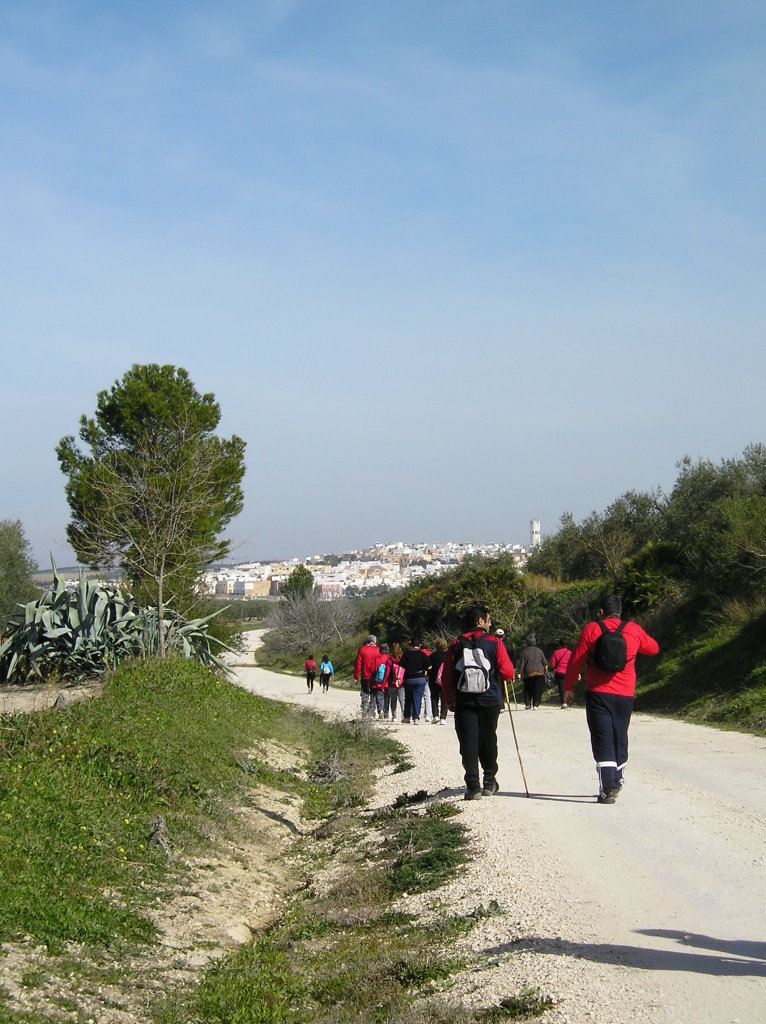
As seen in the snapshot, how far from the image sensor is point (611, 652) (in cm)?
1028

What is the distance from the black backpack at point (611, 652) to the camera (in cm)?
1028

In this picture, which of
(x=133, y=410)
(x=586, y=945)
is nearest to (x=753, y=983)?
(x=586, y=945)

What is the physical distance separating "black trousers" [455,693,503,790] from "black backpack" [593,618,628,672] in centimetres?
123

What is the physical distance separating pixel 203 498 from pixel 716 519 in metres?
15.7

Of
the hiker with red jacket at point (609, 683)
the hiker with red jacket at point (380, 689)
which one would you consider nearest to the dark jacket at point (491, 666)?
the hiker with red jacket at point (609, 683)

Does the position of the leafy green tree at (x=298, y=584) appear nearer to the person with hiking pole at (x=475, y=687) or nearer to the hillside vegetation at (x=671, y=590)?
the hillside vegetation at (x=671, y=590)

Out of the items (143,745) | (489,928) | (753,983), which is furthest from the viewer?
(143,745)

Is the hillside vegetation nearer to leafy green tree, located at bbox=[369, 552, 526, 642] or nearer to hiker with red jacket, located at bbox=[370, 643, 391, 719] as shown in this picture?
leafy green tree, located at bbox=[369, 552, 526, 642]

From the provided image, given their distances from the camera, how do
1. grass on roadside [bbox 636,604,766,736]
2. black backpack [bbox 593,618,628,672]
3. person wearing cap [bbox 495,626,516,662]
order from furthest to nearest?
grass on roadside [bbox 636,604,766,736], person wearing cap [bbox 495,626,516,662], black backpack [bbox 593,618,628,672]

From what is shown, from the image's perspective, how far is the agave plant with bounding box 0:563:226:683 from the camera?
65.1 feet

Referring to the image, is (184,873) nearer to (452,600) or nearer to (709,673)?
(709,673)

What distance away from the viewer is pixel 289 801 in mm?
13719

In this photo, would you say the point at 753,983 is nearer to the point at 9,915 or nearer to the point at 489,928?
the point at 489,928

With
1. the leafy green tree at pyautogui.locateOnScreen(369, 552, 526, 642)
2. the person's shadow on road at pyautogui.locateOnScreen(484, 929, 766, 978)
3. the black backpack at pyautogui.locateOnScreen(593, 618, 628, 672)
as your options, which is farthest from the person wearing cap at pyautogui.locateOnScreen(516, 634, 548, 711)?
the person's shadow on road at pyautogui.locateOnScreen(484, 929, 766, 978)
